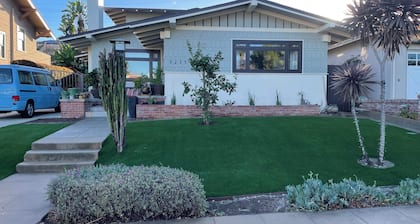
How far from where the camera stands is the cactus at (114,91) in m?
7.59

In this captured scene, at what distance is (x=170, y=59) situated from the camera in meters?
13.6

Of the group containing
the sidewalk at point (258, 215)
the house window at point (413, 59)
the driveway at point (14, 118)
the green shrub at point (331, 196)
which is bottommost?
the sidewalk at point (258, 215)

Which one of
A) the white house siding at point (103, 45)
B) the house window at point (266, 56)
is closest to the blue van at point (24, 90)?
the white house siding at point (103, 45)

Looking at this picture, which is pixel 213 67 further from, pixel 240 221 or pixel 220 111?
pixel 240 221

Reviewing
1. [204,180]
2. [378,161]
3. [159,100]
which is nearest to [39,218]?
[204,180]

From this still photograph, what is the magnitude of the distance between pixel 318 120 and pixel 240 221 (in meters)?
7.60

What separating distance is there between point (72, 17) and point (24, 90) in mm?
27584

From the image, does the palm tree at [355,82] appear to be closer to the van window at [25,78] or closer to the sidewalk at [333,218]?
the sidewalk at [333,218]

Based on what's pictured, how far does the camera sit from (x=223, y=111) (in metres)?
12.7

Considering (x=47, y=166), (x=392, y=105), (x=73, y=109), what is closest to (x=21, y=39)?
(x=73, y=109)

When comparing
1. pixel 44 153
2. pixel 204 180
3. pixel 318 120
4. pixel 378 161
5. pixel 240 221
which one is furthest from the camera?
pixel 318 120

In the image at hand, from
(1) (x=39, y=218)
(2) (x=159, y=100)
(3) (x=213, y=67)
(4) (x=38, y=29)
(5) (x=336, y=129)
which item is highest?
(4) (x=38, y=29)

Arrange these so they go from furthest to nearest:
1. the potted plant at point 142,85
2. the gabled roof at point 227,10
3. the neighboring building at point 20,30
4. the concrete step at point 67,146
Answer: the neighboring building at point 20,30 < the potted plant at point 142,85 < the gabled roof at point 227,10 < the concrete step at point 67,146

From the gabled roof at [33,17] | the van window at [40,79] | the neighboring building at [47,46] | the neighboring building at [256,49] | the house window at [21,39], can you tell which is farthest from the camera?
the neighboring building at [47,46]
